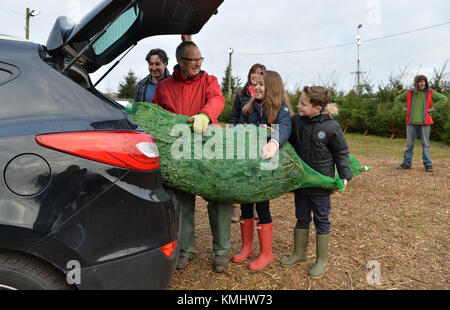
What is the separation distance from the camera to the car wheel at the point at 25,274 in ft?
4.99

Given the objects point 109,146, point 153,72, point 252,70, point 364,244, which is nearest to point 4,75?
point 109,146

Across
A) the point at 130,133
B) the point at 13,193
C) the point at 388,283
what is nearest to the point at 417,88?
the point at 388,283

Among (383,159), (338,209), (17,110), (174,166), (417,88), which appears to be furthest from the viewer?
(383,159)

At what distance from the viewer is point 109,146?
5.43 ft

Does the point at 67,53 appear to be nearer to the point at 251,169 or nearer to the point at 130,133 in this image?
the point at 130,133

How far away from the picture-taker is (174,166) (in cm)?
237

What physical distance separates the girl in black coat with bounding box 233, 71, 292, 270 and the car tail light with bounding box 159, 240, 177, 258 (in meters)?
1.05

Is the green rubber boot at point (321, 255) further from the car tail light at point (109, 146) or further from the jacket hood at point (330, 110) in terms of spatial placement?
the car tail light at point (109, 146)

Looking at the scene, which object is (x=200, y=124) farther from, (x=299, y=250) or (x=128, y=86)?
(x=128, y=86)

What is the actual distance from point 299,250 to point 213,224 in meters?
0.80

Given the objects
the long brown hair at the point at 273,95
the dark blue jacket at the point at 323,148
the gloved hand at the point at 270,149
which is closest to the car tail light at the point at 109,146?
the gloved hand at the point at 270,149

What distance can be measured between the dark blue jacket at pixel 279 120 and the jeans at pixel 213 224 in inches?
27.8

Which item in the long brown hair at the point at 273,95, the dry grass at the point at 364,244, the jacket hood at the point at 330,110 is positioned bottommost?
the dry grass at the point at 364,244
